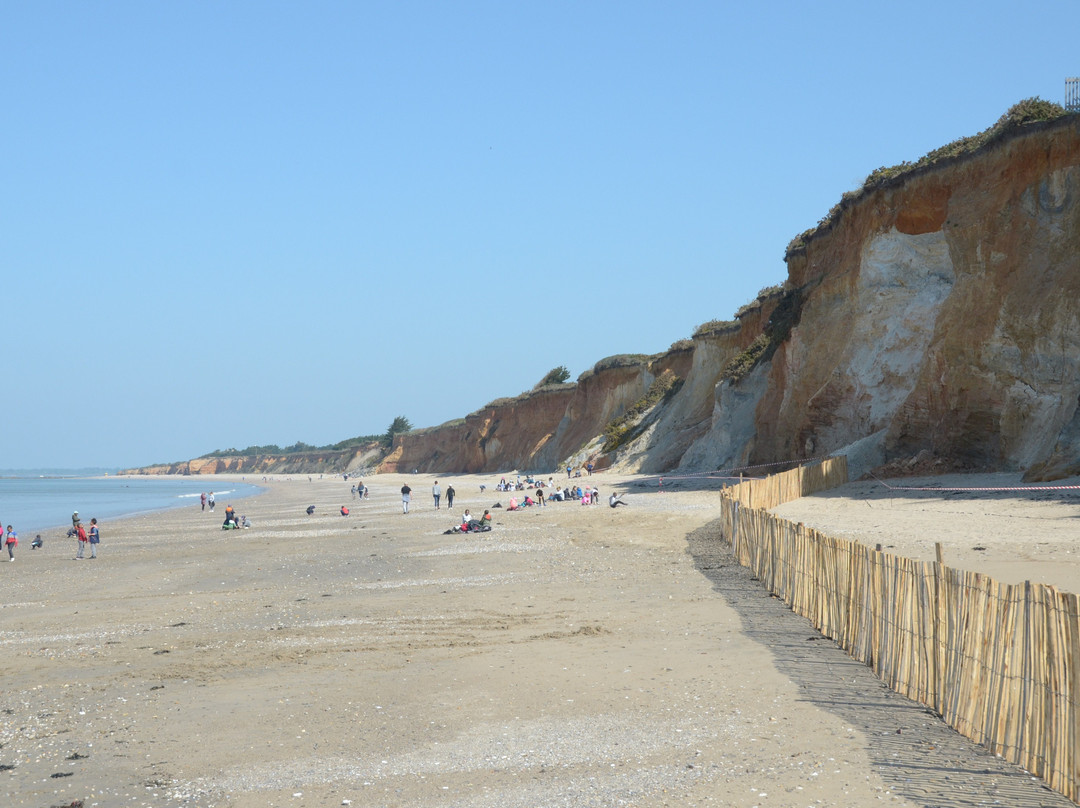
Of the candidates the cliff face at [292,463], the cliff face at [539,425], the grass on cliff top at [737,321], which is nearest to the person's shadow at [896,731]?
the grass on cliff top at [737,321]

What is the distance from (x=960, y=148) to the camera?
85.3 feet

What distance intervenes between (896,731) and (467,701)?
10.9 feet

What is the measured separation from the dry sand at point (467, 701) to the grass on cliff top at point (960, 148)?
16.0 m

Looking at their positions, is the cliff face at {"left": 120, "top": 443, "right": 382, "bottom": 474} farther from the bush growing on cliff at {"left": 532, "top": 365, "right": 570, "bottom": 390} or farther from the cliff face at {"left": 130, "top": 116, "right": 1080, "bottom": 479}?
the cliff face at {"left": 130, "top": 116, "right": 1080, "bottom": 479}

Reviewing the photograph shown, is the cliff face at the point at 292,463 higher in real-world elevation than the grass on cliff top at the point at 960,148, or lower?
lower

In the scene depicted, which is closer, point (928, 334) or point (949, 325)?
point (949, 325)

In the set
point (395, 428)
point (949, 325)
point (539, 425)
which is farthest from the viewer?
point (395, 428)

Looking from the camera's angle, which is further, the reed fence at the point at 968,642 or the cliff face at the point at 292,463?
the cliff face at the point at 292,463

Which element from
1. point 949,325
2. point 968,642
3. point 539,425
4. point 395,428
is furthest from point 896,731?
point 395,428

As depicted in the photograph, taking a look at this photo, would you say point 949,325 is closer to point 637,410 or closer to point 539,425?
point 637,410

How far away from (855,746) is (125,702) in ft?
19.7

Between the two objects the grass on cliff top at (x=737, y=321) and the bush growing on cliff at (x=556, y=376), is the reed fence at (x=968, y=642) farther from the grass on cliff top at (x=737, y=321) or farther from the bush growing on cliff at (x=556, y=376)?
the bush growing on cliff at (x=556, y=376)

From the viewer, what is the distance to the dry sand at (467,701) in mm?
5672

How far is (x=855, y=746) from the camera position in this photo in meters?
6.05
